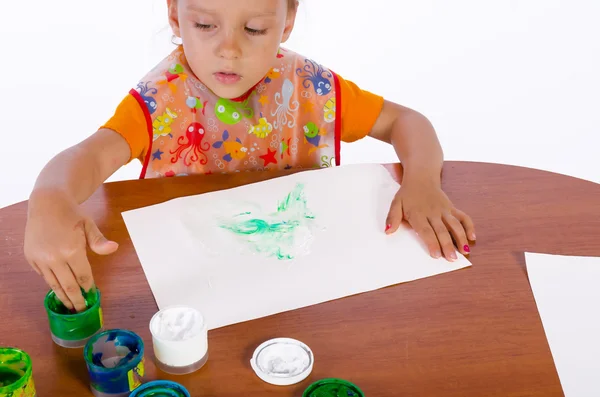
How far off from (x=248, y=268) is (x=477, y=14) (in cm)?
232

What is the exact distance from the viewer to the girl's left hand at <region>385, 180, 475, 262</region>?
94cm

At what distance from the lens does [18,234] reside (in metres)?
0.94

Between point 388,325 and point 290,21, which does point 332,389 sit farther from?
point 290,21

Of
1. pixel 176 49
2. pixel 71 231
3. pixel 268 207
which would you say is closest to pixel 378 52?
pixel 176 49

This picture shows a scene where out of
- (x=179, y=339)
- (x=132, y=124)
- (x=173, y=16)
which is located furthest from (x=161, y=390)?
(x=173, y=16)

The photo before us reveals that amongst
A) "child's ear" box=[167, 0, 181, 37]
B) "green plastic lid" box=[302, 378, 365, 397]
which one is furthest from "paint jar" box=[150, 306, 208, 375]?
"child's ear" box=[167, 0, 181, 37]

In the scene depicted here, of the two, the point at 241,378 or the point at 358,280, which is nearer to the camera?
the point at 241,378

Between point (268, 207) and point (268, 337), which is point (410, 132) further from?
point (268, 337)

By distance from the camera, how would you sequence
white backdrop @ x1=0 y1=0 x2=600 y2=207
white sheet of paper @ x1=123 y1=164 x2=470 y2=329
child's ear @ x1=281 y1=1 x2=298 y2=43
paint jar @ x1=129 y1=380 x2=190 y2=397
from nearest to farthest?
paint jar @ x1=129 y1=380 x2=190 y2=397
white sheet of paper @ x1=123 y1=164 x2=470 y2=329
child's ear @ x1=281 y1=1 x2=298 y2=43
white backdrop @ x1=0 y1=0 x2=600 y2=207

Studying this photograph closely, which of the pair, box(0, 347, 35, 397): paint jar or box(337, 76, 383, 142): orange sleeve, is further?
box(337, 76, 383, 142): orange sleeve

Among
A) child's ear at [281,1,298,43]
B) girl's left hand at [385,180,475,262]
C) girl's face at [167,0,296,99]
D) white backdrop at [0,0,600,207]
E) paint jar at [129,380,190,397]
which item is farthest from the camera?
white backdrop at [0,0,600,207]

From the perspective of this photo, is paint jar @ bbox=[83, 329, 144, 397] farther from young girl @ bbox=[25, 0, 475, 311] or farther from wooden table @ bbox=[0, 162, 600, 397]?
young girl @ bbox=[25, 0, 475, 311]

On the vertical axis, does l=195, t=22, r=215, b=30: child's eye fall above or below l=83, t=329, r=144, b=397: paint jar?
above

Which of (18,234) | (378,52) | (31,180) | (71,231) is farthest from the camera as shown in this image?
(378,52)
